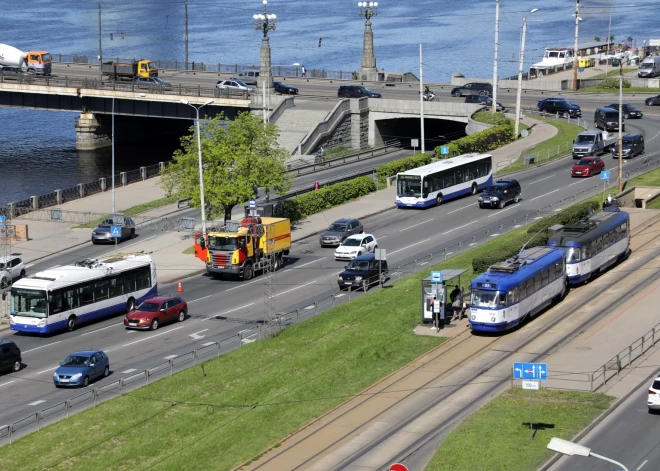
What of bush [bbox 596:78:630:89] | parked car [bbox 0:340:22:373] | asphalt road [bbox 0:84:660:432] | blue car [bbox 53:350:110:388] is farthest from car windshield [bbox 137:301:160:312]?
bush [bbox 596:78:630:89]

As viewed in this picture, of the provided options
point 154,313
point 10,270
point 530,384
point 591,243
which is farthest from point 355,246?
point 530,384

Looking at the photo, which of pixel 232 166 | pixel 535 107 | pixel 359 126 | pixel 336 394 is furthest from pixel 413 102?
pixel 336 394

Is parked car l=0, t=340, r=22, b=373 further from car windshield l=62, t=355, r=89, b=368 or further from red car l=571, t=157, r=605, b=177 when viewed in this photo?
red car l=571, t=157, r=605, b=177

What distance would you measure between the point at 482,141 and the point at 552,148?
555 centimetres

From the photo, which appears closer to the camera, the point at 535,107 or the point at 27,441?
the point at 27,441

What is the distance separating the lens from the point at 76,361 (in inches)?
1703

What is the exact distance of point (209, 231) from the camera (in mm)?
60750

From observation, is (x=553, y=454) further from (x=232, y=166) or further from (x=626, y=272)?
(x=232, y=166)

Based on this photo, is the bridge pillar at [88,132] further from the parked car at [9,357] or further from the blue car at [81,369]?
the blue car at [81,369]

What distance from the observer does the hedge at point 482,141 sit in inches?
3369

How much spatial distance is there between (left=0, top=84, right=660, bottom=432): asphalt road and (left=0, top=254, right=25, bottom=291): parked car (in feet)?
8.44

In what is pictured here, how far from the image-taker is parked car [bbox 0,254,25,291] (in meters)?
61.4

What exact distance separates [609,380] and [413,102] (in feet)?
207

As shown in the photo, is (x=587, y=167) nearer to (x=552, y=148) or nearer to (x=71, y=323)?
(x=552, y=148)
